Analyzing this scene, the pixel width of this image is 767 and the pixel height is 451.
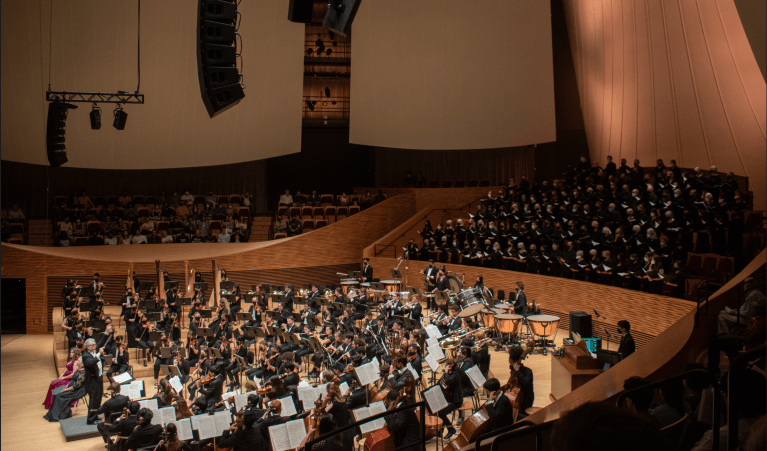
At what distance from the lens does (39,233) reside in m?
17.1

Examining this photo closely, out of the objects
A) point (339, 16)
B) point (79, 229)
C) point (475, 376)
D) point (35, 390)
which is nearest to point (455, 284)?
point (475, 376)

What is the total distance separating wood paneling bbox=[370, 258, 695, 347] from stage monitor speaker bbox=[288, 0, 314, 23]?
7160mm

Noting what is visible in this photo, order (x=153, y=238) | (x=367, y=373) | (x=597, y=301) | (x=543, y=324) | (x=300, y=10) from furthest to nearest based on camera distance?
(x=153, y=238)
(x=597, y=301)
(x=543, y=324)
(x=367, y=373)
(x=300, y=10)

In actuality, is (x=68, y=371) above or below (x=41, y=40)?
below

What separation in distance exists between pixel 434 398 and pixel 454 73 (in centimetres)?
1543

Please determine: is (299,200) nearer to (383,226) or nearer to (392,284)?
(383,226)

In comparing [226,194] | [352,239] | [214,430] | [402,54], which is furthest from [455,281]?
[226,194]

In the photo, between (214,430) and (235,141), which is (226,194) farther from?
(214,430)

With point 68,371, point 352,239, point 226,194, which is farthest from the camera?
point 226,194

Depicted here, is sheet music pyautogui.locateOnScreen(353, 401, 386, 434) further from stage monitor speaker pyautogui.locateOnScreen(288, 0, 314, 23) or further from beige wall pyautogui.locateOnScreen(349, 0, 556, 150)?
beige wall pyautogui.locateOnScreen(349, 0, 556, 150)

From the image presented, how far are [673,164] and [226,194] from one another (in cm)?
1451

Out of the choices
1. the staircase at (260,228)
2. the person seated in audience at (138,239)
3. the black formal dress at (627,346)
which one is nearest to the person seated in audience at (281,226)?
the staircase at (260,228)

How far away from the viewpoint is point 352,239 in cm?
1894

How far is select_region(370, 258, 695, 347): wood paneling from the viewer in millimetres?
10031
